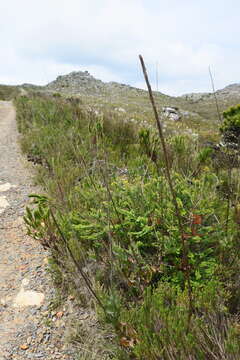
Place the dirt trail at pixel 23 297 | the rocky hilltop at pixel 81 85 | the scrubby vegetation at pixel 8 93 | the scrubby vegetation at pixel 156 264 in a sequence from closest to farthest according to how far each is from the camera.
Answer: the scrubby vegetation at pixel 156 264 → the dirt trail at pixel 23 297 → the scrubby vegetation at pixel 8 93 → the rocky hilltop at pixel 81 85

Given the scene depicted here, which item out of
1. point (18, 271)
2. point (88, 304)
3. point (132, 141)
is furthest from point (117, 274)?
point (132, 141)

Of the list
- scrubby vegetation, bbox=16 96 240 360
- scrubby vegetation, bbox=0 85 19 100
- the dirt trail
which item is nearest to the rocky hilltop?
scrubby vegetation, bbox=0 85 19 100

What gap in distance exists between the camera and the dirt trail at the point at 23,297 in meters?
2.03

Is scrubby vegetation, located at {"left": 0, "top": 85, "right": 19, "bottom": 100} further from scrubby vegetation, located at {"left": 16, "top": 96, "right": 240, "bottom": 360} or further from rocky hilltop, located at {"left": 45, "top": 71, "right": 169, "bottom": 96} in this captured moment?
scrubby vegetation, located at {"left": 16, "top": 96, "right": 240, "bottom": 360}

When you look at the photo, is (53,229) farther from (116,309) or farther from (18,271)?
(116,309)

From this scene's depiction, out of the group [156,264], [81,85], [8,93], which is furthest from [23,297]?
[81,85]

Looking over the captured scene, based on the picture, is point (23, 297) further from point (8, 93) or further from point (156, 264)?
point (8, 93)

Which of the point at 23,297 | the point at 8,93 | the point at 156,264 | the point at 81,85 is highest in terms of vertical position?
the point at 81,85

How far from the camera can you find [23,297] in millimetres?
2510

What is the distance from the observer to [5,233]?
3.50m

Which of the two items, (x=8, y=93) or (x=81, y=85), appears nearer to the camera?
(x=8, y=93)

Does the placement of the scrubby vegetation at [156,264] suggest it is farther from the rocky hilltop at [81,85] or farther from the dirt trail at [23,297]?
the rocky hilltop at [81,85]

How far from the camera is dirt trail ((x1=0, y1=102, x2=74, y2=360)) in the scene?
203 cm

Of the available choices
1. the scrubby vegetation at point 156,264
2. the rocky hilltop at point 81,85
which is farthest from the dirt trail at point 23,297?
the rocky hilltop at point 81,85
